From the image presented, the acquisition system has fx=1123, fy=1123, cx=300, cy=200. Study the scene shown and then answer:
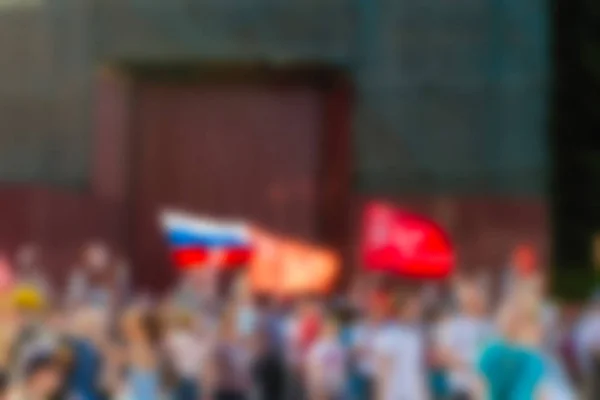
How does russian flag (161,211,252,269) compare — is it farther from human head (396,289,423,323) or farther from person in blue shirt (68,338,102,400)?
person in blue shirt (68,338,102,400)

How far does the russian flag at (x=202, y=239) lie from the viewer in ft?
16.1

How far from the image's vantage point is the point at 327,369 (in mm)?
4480

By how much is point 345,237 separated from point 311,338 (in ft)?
3.15

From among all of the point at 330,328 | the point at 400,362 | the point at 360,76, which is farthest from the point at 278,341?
the point at 360,76

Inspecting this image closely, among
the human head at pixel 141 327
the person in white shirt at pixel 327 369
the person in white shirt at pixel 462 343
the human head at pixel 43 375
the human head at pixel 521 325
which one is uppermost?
the human head at pixel 521 325

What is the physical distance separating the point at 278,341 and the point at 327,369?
271 mm

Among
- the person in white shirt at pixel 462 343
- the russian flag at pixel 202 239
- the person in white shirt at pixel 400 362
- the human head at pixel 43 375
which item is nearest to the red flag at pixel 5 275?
the russian flag at pixel 202 239

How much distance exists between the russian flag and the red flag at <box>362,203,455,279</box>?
60 cm

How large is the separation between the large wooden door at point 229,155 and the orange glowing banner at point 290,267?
0.09 metres

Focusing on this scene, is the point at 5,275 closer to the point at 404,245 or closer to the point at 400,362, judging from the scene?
the point at 404,245

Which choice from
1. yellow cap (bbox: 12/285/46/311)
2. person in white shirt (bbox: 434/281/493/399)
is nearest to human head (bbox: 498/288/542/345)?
person in white shirt (bbox: 434/281/493/399)

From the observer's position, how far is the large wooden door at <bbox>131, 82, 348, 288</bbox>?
18.1ft

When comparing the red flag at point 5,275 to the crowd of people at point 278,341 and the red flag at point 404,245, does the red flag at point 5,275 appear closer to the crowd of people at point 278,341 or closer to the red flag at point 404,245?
the crowd of people at point 278,341

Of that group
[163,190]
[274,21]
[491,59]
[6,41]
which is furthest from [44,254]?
[491,59]
